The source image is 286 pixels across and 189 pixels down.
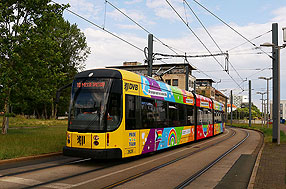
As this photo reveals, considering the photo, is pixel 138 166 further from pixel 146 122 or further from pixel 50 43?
pixel 50 43

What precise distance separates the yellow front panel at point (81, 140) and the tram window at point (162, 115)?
4014 mm

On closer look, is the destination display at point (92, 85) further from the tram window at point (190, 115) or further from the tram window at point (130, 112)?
the tram window at point (190, 115)

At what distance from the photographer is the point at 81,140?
10.1m

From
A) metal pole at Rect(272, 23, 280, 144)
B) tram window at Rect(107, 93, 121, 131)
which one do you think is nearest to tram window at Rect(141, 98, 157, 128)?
tram window at Rect(107, 93, 121, 131)

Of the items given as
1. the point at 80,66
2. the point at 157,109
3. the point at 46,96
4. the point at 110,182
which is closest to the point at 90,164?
the point at 110,182

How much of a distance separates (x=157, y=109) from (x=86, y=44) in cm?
3962

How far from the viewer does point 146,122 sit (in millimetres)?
12016

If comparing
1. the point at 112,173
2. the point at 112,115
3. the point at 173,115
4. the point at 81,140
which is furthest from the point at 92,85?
the point at 173,115

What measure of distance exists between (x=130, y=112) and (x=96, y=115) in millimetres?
1417

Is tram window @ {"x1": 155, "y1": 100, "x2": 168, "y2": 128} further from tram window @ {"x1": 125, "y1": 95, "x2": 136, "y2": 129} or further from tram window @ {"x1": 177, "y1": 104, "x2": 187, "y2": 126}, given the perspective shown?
tram window @ {"x1": 125, "y1": 95, "x2": 136, "y2": 129}

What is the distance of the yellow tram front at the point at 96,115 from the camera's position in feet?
32.2

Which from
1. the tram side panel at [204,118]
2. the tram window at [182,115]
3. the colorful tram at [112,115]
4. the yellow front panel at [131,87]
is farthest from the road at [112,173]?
the tram side panel at [204,118]

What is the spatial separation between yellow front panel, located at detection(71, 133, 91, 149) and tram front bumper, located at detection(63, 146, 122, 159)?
148mm

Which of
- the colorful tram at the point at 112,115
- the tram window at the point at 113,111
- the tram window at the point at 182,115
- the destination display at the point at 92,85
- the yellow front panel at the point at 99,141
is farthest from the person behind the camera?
the tram window at the point at 182,115
